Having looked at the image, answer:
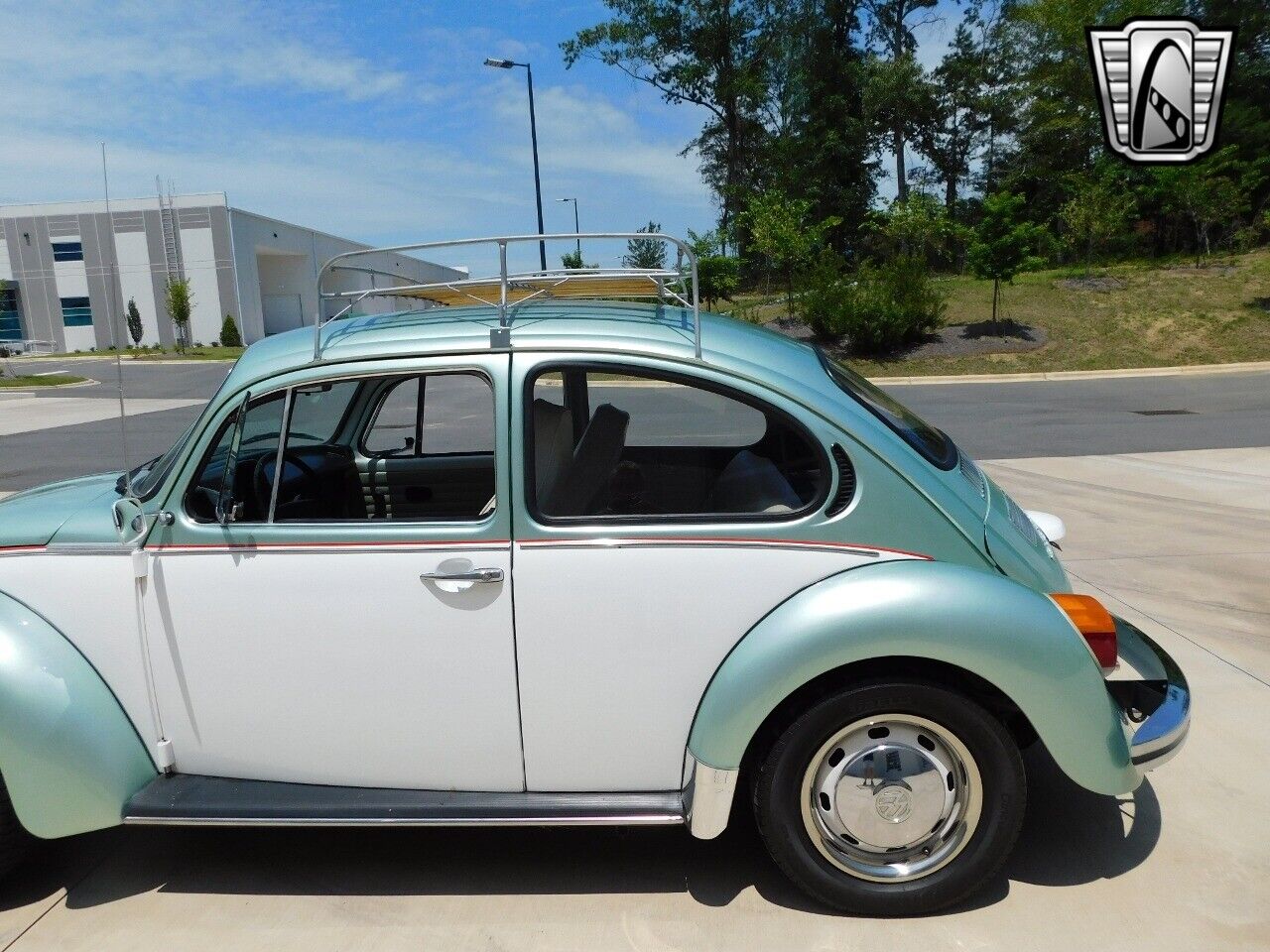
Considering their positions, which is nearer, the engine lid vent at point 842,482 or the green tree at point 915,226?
the engine lid vent at point 842,482

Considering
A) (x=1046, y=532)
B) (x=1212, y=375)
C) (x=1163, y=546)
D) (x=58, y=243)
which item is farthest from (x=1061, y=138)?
(x=58, y=243)

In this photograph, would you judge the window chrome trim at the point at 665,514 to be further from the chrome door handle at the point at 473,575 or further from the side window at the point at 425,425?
the side window at the point at 425,425

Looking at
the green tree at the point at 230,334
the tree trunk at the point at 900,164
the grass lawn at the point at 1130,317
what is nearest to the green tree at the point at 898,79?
the tree trunk at the point at 900,164

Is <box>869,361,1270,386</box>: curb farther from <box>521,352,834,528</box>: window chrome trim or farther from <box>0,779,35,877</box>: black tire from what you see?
<box>0,779,35,877</box>: black tire

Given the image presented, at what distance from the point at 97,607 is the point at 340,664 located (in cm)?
76

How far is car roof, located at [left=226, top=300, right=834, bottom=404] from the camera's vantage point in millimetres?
2777

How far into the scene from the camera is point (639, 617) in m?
2.62

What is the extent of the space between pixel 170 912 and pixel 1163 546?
6320 millimetres

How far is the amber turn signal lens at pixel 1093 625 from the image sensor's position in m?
2.67

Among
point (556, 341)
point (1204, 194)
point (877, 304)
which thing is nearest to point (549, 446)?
point (556, 341)

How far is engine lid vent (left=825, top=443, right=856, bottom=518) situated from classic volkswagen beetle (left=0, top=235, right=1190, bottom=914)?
0.4 inches

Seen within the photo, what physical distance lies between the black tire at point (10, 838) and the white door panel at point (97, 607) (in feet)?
1.51

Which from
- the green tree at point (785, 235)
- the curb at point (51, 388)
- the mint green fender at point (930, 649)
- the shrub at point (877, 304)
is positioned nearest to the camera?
the mint green fender at point (930, 649)

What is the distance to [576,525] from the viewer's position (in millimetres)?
2668
